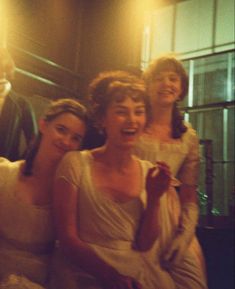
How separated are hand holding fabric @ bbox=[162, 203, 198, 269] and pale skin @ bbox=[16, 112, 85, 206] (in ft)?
1.85

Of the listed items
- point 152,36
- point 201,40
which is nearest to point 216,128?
point 201,40

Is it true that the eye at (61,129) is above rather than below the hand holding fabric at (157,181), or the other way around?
above

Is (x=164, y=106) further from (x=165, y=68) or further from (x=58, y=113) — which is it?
(x=58, y=113)

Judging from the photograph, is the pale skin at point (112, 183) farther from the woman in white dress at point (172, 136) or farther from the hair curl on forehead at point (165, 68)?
the hair curl on forehead at point (165, 68)

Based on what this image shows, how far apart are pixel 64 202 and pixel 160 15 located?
377 cm

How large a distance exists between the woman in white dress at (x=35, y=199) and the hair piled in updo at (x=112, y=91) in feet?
0.36

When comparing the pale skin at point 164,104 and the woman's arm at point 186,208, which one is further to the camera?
the pale skin at point 164,104

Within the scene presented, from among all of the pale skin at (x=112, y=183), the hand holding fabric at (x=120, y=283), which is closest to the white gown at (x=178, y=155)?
the pale skin at (x=112, y=183)

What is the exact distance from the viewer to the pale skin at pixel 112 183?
4.81 ft

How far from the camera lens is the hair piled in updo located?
5.44 feet

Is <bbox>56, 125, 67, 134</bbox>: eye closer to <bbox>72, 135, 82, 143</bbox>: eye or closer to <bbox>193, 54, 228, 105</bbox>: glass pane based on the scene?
<bbox>72, 135, 82, 143</bbox>: eye

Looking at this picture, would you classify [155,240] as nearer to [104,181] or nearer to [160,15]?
[104,181]

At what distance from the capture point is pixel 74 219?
153cm

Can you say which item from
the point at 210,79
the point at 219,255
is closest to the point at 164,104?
the point at 219,255
